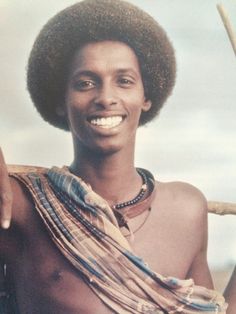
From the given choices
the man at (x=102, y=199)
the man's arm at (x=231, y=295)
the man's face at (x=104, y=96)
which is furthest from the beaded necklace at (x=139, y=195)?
the man's arm at (x=231, y=295)

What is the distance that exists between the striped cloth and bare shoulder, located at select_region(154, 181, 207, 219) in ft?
0.71

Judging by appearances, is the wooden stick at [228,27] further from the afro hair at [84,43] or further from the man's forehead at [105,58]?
the man's forehead at [105,58]

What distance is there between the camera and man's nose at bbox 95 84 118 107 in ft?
4.80

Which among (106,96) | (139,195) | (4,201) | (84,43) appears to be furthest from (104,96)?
(4,201)

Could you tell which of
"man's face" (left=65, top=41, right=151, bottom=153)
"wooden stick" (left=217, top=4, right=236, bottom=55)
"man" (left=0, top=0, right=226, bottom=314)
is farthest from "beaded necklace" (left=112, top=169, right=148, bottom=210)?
"wooden stick" (left=217, top=4, right=236, bottom=55)

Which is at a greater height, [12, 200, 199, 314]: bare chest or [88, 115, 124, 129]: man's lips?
[88, 115, 124, 129]: man's lips

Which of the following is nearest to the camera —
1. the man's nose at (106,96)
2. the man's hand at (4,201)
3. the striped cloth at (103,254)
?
the man's hand at (4,201)

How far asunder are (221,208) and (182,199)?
0.18m

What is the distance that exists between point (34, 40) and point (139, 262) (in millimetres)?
668

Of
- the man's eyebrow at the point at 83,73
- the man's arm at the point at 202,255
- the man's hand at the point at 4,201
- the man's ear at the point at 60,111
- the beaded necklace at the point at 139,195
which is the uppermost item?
the man's eyebrow at the point at 83,73

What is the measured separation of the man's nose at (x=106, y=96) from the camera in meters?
1.46

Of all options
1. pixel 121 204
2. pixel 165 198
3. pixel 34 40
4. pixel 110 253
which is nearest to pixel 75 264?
pixel 110 253

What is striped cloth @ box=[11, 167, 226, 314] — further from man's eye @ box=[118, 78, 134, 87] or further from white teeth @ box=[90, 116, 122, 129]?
man's eye @ box=[118, 78, 134, 87]

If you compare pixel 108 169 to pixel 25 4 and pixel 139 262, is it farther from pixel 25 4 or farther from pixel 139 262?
pixel 25 4
